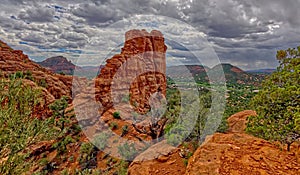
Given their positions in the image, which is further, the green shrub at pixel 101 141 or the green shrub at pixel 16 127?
the green shrub at pixel 101 141

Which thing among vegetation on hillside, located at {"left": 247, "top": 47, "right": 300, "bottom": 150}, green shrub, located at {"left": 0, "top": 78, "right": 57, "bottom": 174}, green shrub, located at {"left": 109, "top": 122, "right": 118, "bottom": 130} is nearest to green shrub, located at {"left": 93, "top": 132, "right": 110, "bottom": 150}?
green shrub, located at {"left": 109, "top": 122, "right": 118, "bottom": 130}

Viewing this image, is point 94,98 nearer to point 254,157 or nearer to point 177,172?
point 177,172

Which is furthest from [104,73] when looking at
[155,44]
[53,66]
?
[53,66]

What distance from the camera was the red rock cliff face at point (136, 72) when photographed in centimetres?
3662

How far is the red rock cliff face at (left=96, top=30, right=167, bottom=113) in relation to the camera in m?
36.6

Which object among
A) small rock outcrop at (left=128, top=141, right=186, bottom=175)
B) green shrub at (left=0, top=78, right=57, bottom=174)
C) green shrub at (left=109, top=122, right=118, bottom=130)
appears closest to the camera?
green shrub at (left=0, top=78, right=57, bottom=174)

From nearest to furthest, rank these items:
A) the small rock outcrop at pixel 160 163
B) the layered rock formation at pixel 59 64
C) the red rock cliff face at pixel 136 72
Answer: the small rock outcrop at pixel 160 163, the red rock cliff face at pixel 136 72, the layered rock formation at pixel 59 64

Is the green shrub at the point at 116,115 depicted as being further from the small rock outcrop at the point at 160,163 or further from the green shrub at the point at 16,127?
the green shrub at the point at 16,127

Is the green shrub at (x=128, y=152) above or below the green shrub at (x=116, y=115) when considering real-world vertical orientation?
below

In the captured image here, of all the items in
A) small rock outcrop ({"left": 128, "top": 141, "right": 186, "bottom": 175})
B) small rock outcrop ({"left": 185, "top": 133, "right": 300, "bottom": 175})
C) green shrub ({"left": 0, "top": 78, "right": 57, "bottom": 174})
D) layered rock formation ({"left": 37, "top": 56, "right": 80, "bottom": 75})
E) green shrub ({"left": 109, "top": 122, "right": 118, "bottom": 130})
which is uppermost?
layered rock formation ({"left": 37, "top": 56, "right": 80, "bottom": 75})

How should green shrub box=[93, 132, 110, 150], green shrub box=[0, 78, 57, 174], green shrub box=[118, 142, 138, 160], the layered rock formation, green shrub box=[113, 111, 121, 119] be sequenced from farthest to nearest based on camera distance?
1. the layered rock formation
2. green shrub box=[113, 111, 121, 119]
3. green shrub box=[93, 132, 110, 150]
4. green shrub box=[118, 142, 138, 160]
5. green shrub box=[0, 78, 57, 174]

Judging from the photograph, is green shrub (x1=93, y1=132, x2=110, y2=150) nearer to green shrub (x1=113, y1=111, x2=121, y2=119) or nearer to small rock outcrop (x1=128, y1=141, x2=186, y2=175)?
green shrub (x1=113, y1=111, x2=121, y2=119)

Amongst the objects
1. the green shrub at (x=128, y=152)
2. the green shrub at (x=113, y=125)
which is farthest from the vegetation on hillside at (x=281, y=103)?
the green shrub at (x=113, y=125)

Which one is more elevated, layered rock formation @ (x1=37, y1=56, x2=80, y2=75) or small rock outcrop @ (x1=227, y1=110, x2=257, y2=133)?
layered rock formation @ (x1=37, y1=56, x2=80, y2=75)
